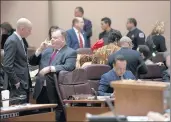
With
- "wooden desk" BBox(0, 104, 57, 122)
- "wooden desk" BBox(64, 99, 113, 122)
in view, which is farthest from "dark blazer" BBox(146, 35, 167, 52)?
"wooden desk" BBox(0, 104, 57, 122)

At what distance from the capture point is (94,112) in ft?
15.8

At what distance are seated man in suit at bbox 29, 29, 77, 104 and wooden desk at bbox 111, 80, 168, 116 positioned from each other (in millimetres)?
2084

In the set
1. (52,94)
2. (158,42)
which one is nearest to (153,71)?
(158,42)

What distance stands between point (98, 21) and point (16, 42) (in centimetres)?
548

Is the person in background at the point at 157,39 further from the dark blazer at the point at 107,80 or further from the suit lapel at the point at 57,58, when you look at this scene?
the suit lapel at the point at 57,58

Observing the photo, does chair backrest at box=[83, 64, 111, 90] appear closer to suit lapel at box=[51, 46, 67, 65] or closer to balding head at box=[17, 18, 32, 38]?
suit lapel at box=[51, 46, 67, 65]

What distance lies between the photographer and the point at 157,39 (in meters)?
8.39

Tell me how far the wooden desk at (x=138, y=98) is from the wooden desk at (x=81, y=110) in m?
1.30

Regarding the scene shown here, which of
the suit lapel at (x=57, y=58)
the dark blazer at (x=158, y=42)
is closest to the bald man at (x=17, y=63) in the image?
the suit lapel at (x=57, y=58)

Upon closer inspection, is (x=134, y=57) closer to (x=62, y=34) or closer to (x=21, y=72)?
(x=62, y=34)

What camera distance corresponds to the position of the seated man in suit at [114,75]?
5.40 meters

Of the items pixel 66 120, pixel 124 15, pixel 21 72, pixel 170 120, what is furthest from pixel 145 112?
pixel 124 15

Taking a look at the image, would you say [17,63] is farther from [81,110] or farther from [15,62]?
[81,110]

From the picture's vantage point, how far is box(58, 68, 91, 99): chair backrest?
17.8 ft
